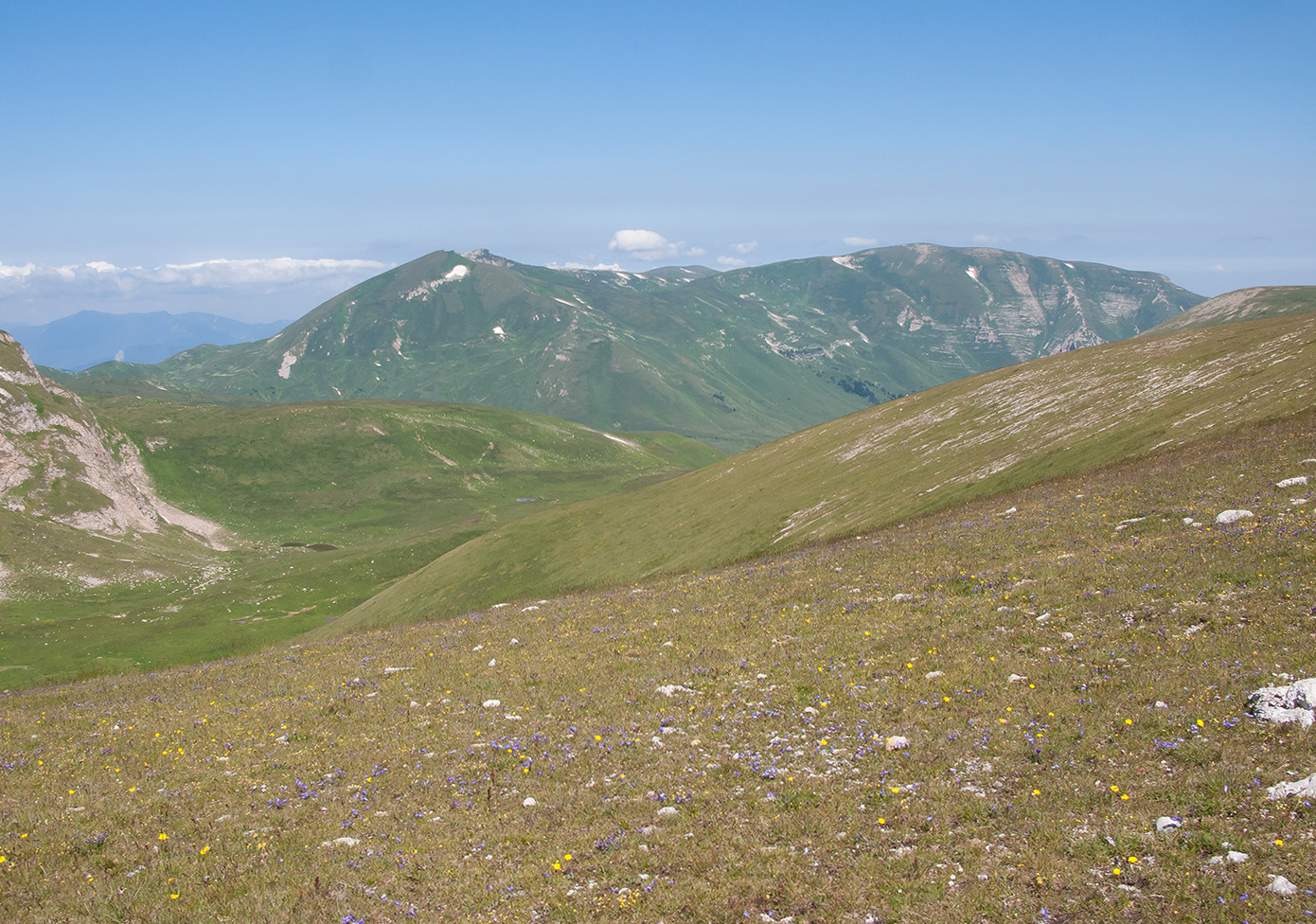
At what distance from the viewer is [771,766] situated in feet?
55.6

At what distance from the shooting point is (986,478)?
58.1m

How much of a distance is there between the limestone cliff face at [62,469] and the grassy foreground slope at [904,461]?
112838 millimetres

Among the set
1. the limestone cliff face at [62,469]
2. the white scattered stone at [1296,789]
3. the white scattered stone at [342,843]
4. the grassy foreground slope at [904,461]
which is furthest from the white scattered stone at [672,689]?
the limestone cliff face at [62,469]

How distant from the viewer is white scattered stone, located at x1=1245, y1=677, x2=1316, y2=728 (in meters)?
14.2

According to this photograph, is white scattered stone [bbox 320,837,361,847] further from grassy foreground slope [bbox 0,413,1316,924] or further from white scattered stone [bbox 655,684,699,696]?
white scattered stone [bbox 655,684,699,696]

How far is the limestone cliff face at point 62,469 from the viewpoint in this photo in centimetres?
15925

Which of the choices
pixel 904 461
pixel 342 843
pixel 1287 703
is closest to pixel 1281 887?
pixel 1287 703

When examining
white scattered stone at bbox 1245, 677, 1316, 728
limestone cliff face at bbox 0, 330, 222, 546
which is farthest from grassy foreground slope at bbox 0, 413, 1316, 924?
limestone cliff face at bbox 0, 330, 222, 546

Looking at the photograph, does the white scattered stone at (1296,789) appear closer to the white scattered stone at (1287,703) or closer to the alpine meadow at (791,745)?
the alpine meadow at (791,745)

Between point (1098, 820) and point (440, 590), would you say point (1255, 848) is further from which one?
point (440, 590)

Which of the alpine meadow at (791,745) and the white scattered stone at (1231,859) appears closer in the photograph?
the white scattered stone at (1231,859)

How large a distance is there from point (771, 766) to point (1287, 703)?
10806 mm

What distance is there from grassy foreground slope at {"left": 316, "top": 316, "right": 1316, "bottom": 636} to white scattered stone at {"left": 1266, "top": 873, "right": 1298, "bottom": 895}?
45.6m

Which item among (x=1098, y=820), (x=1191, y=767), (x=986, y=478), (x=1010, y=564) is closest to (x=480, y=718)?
(x=1098, y=820)
